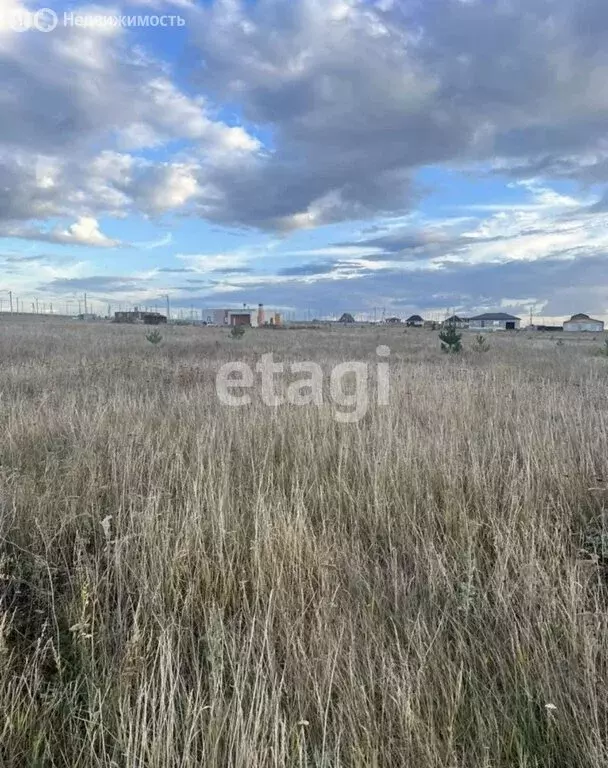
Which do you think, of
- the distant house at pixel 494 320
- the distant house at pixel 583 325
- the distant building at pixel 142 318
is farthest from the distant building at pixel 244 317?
the distant house at pixel 583 325

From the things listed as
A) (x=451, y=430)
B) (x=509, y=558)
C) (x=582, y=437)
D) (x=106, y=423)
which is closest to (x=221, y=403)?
(x=106, y=423)

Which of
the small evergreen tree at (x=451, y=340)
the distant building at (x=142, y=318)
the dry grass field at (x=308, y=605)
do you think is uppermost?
the distant building at (x=142, y=318)

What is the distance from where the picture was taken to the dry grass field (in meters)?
1.55
